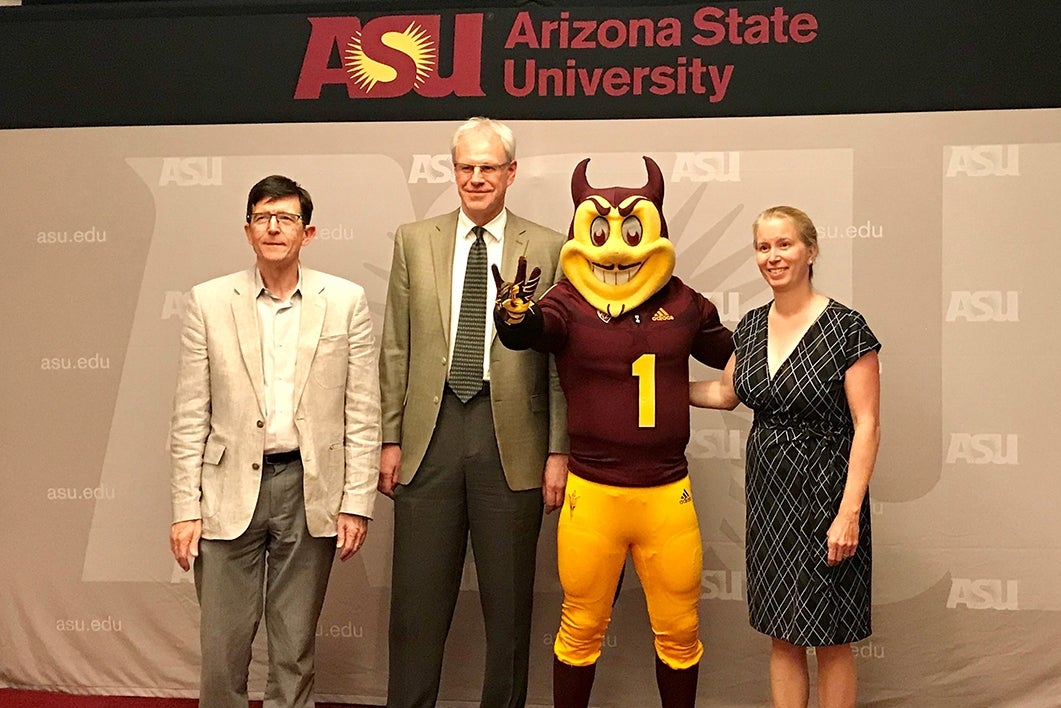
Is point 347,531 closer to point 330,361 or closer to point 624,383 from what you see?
point 330,361

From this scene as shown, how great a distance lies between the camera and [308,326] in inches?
98.0

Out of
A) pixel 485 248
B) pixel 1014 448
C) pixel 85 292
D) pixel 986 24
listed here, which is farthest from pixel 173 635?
pixel 986 24

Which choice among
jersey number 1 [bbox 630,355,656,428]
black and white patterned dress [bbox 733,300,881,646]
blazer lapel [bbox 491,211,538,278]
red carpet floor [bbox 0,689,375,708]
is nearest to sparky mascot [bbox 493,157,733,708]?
jersey number 1 [bbox 630,355,656,428]

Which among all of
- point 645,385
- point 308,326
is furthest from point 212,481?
point 645,385

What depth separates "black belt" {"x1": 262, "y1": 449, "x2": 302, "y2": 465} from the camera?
2.47 metres

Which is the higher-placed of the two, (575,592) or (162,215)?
(162,215)

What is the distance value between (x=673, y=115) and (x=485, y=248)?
3.10 ft

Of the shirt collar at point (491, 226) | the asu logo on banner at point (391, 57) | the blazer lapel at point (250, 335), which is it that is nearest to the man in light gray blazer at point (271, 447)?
the blazer lapel at point (250, 335)

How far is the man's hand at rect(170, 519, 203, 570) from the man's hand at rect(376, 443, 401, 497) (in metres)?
0.48

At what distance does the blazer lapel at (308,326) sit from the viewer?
2.46 m

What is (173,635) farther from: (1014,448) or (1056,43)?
(1056,43)

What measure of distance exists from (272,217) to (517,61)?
1.18m

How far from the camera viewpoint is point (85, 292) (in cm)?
342

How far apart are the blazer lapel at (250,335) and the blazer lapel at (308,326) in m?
0.09
